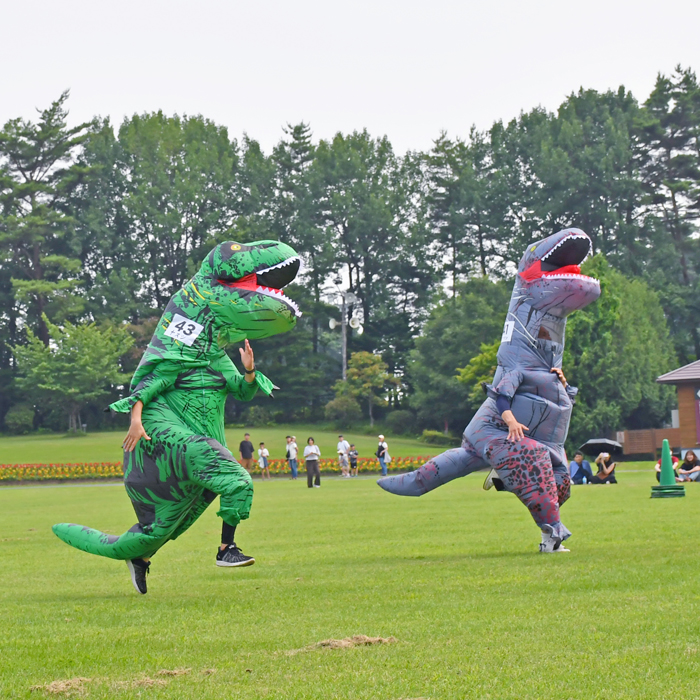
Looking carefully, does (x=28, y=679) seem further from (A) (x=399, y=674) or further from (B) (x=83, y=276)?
(B) (x=83, y=276)

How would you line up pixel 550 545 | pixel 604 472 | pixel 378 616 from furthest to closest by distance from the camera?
pixel 604 472 < pixel 550 545 < pixel 378 616

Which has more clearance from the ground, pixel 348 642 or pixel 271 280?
pixel 271 280

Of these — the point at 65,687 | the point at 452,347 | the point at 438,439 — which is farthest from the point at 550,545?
the point at 452,347

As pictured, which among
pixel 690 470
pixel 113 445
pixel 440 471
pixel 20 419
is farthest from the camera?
pixel 20 419

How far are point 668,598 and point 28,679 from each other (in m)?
3.74

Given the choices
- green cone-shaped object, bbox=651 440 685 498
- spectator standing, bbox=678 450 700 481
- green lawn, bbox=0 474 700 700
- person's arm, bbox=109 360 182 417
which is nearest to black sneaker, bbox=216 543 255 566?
green lawn, bbox=0 474 700 700

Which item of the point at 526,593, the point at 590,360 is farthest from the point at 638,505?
the point at 590,360

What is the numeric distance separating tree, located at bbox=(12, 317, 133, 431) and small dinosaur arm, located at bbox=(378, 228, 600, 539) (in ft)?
144

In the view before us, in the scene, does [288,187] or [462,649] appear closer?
[462,649]

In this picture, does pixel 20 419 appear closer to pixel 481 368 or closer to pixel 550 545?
pixel 481 368

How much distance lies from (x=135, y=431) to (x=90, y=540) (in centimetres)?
107

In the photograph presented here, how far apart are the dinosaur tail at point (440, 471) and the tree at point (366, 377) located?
42.8m

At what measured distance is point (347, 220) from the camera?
62469 millimetres

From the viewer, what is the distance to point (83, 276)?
6250cm
